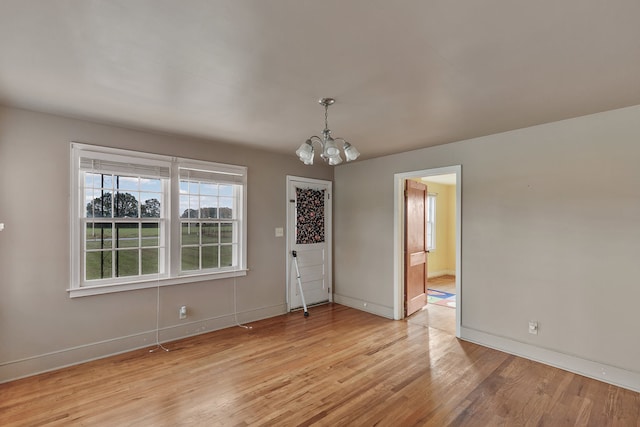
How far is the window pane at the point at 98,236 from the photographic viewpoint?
3334 millimetres

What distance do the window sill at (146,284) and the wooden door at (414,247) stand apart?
8.22 ft

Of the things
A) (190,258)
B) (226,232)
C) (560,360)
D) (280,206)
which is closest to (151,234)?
(190,258)

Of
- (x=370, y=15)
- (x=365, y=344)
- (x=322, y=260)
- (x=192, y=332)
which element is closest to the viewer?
(x=370, y=15)

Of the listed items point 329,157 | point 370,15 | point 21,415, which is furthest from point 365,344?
point 370,15

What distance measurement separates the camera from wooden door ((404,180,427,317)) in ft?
15.8

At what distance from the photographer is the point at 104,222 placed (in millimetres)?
3400

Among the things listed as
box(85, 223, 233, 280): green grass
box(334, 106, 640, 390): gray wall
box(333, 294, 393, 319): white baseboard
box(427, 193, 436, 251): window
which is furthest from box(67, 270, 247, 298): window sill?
box(427, 193, 436, 251): window

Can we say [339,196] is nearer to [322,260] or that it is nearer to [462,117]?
[322,260]

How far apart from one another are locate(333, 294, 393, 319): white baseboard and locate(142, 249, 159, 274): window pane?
305 cm

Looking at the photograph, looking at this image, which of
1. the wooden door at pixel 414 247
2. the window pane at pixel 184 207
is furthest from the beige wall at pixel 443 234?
the window pane at pixel 184 207

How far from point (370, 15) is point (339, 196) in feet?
13.5

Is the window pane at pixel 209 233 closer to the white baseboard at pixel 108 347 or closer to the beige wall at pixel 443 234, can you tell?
the white baseboard at pixel 108 347

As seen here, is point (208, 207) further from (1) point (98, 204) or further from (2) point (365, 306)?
(2) point (365, 306)

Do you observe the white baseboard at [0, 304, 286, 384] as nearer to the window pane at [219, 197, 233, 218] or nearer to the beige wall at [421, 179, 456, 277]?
the window pane at [219, 197, 233, 218]
